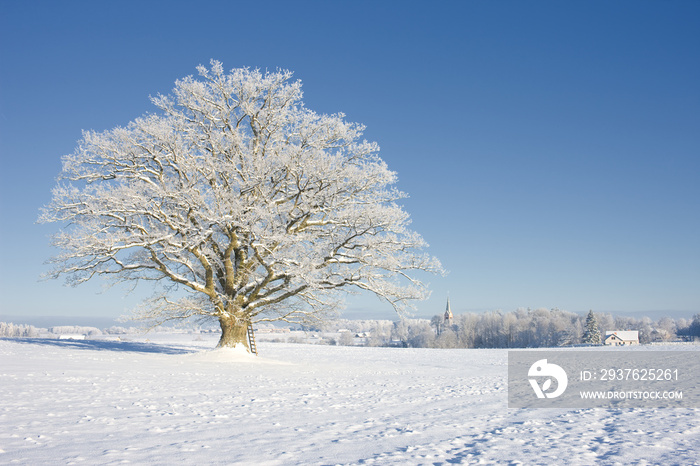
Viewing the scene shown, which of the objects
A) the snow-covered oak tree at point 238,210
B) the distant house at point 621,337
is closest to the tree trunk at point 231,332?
the snow-covered oak tree at point 238,210

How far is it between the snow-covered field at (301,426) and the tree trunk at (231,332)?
7.16 m

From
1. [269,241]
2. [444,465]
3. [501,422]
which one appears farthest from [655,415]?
[269,241]

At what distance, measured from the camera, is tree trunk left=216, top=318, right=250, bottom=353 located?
18453 mm

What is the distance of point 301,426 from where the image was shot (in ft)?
21.3

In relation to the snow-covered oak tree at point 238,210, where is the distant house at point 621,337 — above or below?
below

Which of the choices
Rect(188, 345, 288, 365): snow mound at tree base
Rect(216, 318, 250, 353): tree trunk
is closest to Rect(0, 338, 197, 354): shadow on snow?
Rect(216, 318, 250, 353): tree trunk

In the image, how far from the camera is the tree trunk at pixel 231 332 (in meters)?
18.5

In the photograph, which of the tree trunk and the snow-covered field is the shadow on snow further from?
the snow-covered field

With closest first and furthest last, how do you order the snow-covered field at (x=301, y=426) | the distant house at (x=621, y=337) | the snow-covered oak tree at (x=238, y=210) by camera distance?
the snow-covered field at (x=301, y=426)
the snow-covered oak tree at (x=238, y=210)
the distant house at (x=621, y=337)

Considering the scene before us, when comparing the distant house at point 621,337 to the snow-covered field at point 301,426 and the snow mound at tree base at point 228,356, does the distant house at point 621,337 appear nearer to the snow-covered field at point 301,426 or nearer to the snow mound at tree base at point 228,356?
the snow mound at tree base at point 228,356

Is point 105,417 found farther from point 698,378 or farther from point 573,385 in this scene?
point 698,378

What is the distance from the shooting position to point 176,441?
5.48 meters

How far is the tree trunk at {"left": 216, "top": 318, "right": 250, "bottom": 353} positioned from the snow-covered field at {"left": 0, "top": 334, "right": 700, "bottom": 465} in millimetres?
7159

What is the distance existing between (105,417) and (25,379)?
494 cm
